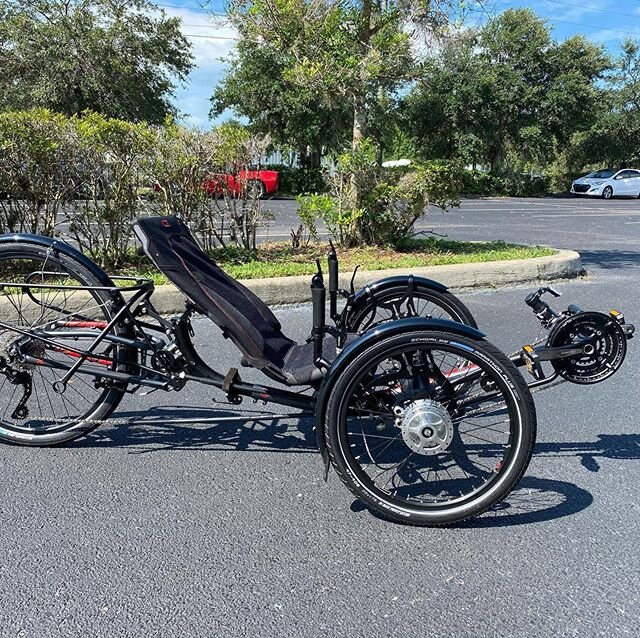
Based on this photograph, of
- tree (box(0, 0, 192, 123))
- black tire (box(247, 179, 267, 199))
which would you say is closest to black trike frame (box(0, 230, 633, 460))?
black tire (box(247, 179, 267, 199))

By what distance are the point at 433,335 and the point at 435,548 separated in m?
0.88

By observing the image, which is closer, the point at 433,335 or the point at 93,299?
the point at 433,335

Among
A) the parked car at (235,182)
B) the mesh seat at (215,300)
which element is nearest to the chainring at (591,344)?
the mesh seat at (215,300)

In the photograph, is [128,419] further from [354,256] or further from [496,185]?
[496,185]

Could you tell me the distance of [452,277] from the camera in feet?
22.6

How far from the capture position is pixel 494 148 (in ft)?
99.3

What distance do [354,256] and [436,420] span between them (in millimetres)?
5295

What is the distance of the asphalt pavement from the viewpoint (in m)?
2.14

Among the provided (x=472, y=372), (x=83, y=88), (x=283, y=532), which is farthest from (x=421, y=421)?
(x=83, y=88)

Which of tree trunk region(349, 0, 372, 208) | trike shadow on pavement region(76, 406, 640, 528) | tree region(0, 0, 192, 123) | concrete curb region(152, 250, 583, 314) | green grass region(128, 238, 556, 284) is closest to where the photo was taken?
trike shadow on pavement region(76, 406, 640, 528)

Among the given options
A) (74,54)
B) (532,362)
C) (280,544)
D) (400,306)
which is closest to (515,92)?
(74,54)

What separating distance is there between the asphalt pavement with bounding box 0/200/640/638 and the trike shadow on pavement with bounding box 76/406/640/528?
12 mm

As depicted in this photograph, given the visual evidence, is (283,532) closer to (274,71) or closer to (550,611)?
(550,611)

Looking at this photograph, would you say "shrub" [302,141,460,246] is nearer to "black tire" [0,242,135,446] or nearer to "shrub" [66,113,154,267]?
"shrub" [66,113,154,267]
